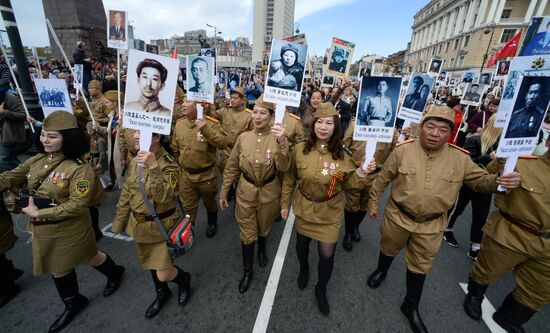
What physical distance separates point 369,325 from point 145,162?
277cm

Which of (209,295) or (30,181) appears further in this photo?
(209,295)

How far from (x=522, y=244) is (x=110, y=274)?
430 centimetres

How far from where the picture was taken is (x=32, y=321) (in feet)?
8.41

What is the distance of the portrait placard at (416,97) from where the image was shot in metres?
3.33

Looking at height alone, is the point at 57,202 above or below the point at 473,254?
above

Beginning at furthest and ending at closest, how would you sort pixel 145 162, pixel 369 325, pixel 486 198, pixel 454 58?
pixel 454 58, pixel 486 198, pixel 369 325, pixel 145 162

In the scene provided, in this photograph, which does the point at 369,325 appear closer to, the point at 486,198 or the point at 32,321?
the point at 486,198

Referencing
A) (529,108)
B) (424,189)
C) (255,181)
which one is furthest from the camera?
(255,181)

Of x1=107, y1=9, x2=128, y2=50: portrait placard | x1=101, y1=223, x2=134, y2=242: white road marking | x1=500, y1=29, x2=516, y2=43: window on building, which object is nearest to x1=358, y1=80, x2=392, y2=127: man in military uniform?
x1=101, y1=223, x2=134, y2=242: white road marking

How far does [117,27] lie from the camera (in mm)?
4242

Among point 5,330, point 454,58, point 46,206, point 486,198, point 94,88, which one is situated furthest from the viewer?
point 454,58

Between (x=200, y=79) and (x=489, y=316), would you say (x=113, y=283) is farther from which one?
(x=489, y=316)

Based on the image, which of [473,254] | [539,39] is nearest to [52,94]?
[473,254]

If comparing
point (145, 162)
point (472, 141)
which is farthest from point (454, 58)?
point (145, 162)
